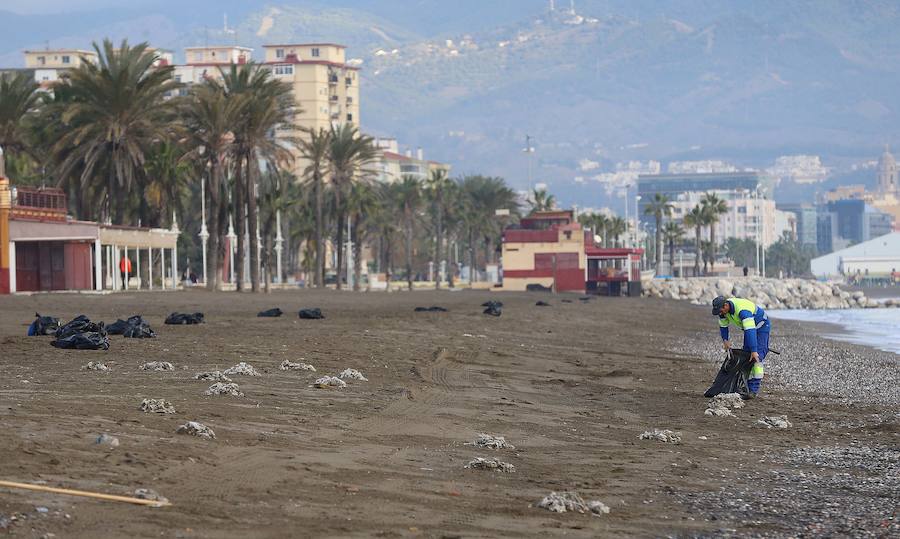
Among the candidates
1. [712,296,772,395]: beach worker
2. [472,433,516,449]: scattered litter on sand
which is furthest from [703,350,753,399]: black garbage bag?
[472,433,516,449]: scattered litter on sand

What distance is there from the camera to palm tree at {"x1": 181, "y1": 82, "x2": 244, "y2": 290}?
5828cm

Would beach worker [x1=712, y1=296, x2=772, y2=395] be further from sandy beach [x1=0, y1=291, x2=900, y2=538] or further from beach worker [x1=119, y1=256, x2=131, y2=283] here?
beach worker [x1=119, y1=256, x2=131, y2=283]

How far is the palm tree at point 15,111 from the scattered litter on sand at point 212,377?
1787 inches

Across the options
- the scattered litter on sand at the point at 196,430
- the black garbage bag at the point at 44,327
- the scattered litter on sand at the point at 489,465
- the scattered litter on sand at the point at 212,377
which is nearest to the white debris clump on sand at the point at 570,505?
the scattered litter on sand at the point at 489,465

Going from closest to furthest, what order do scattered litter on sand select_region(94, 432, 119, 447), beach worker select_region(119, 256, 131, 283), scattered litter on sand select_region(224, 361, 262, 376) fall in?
scattered litter on sand select_region(94, 432, 119, 447) → scattered litter on sand select_region(224, 361, 262, 376) → beach worker select_region(119, 256, 131, 283)

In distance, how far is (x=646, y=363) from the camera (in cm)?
2833

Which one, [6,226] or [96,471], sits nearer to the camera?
[96,471]

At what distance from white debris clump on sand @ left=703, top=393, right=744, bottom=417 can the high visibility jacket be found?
76 centimetres

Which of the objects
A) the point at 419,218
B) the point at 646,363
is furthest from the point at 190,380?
the point at 419,218

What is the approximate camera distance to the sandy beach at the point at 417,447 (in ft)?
31.6

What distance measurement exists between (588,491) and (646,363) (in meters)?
17.1

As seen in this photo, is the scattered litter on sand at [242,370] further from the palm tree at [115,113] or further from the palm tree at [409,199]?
the palm tree at [409,199]

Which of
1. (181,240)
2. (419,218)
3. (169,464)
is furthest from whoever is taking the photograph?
(419,218)

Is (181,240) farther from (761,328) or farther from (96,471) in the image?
(96,471)
